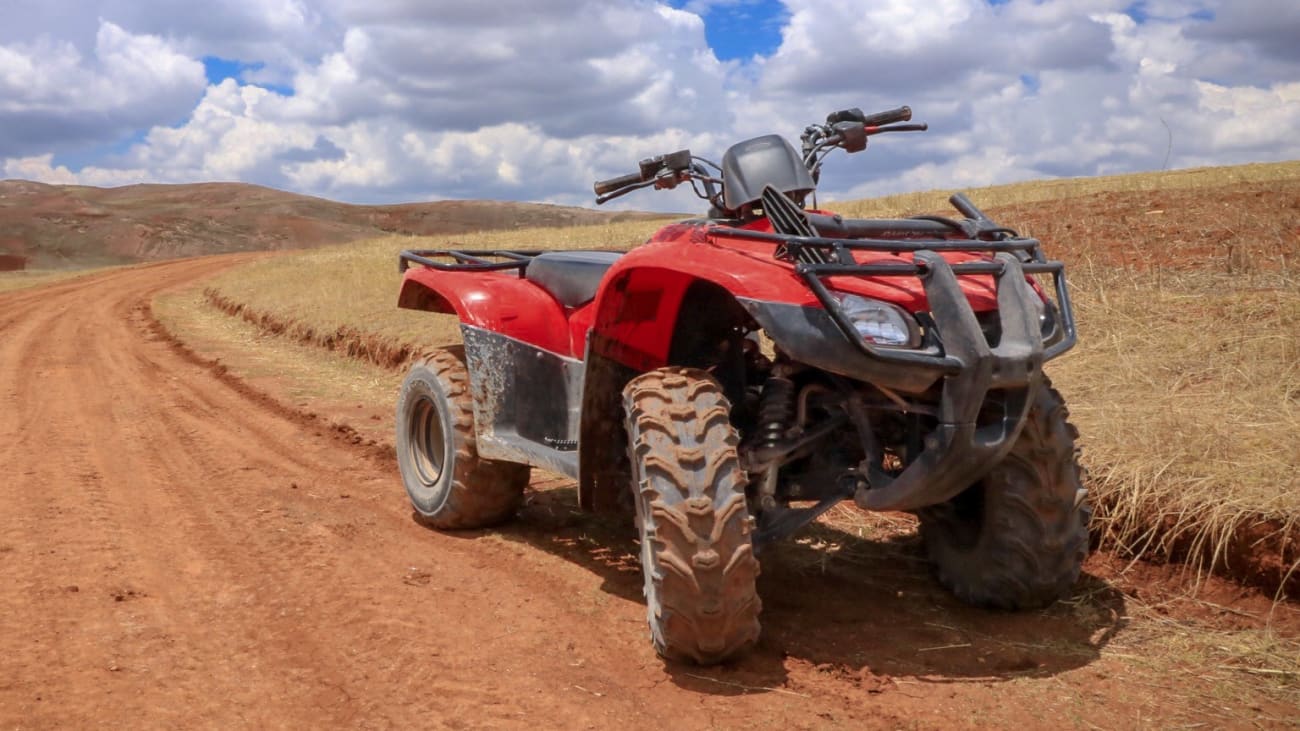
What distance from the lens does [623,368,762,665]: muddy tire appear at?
3561mm

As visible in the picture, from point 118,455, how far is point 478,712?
16.1 ft

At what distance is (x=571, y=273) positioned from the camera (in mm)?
5195

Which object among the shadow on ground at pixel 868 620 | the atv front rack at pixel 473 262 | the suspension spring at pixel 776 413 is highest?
the atv front rack at pixel 473 262

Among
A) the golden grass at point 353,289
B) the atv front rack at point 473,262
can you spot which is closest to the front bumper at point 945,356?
the atv front rack at point 473,262

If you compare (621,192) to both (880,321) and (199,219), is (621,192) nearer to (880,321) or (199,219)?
(880,321)

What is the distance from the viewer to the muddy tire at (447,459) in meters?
5.48

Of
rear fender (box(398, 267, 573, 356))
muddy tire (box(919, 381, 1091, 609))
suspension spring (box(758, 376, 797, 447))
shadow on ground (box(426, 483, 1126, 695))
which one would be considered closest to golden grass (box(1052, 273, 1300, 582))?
shadow on ground (box(426, 483, 1126, 695))

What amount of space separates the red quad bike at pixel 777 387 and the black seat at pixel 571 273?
15 mm

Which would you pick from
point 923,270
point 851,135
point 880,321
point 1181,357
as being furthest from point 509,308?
point 1181,357

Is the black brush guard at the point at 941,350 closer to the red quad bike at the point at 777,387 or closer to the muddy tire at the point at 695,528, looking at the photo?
the red quad bike at the point at 777,387

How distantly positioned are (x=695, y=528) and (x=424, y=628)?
1.23 metres

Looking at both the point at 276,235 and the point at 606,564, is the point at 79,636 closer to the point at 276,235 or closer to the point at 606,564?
the point at 606,564

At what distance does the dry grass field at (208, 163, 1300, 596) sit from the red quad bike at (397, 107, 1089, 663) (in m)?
0.79

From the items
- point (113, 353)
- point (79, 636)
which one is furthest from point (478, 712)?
point (113, 353)
